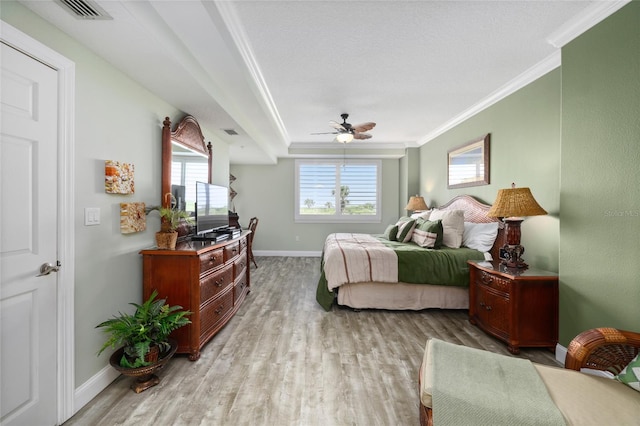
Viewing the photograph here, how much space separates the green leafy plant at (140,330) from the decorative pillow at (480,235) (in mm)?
3333

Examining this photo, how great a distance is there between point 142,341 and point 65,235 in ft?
2.78

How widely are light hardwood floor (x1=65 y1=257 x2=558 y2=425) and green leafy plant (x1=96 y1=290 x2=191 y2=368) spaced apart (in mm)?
247

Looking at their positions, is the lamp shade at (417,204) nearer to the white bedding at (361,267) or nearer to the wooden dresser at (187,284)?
the white bedding at (361,267)

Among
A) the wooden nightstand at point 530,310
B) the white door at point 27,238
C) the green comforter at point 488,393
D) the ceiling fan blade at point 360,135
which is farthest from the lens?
the ceiling fan blade at point 360,135

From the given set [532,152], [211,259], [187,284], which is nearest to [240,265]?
[211,259]

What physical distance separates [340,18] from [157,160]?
2.01 metres

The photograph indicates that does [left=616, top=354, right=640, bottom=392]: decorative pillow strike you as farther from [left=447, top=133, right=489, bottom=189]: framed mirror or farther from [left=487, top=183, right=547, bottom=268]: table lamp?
[left=447, top=133, right=489, bottom=189]: framed mirror

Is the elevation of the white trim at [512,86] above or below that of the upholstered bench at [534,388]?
above

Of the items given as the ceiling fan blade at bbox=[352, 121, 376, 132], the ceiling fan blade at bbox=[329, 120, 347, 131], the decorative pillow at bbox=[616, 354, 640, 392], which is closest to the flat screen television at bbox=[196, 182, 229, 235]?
the ceiling fan blade at bbox=[329, 120, 347, 131]

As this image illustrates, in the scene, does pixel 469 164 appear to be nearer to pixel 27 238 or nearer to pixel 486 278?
pixel 486 278

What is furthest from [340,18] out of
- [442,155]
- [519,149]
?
[442,155]

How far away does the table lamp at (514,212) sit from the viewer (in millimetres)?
2434

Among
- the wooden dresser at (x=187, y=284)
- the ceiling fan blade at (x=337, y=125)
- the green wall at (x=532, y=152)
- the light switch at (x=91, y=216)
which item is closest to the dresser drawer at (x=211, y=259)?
the wooden dresser at (x=187, y=284)

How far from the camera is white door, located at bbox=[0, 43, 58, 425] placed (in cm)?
135
